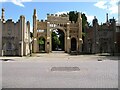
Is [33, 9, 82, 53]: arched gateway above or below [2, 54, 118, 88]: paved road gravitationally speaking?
above

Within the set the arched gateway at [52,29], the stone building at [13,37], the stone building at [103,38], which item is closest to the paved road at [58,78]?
the stone building at [13,37]

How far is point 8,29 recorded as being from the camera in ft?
179

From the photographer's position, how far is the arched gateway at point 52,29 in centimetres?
7650

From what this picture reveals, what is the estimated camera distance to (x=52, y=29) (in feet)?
258

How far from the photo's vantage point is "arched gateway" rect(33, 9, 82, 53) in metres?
76.5

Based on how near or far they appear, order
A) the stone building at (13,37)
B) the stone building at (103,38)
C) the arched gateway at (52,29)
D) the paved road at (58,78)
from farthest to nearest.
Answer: the arched gateway at (52,29), the stone building at (103,38), the stone building at (13,37), the paved road at (58,78)

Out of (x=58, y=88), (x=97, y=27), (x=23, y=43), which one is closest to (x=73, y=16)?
(x=97, y=27)

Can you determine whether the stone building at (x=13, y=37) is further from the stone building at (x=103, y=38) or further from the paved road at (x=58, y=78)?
the paved road at (x=58, y=78)

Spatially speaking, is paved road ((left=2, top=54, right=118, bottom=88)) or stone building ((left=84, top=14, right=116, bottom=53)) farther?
stone building ((left=84, top=14, right=116, bottom=53))

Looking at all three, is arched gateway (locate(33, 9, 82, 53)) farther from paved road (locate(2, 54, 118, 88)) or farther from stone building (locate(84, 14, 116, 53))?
paved road (locate(2, 54, 118, 88))

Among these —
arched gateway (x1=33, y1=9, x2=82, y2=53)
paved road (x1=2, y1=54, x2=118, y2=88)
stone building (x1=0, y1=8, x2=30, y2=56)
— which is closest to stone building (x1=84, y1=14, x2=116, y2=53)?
arched gateway (x1=33, y1=9, x2=82, y2=53)

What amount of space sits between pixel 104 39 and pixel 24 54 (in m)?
21.3

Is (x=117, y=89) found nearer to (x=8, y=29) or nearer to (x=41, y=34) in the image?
(x=8, y=29)

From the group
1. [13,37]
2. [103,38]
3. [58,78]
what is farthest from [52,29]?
[58,78]
